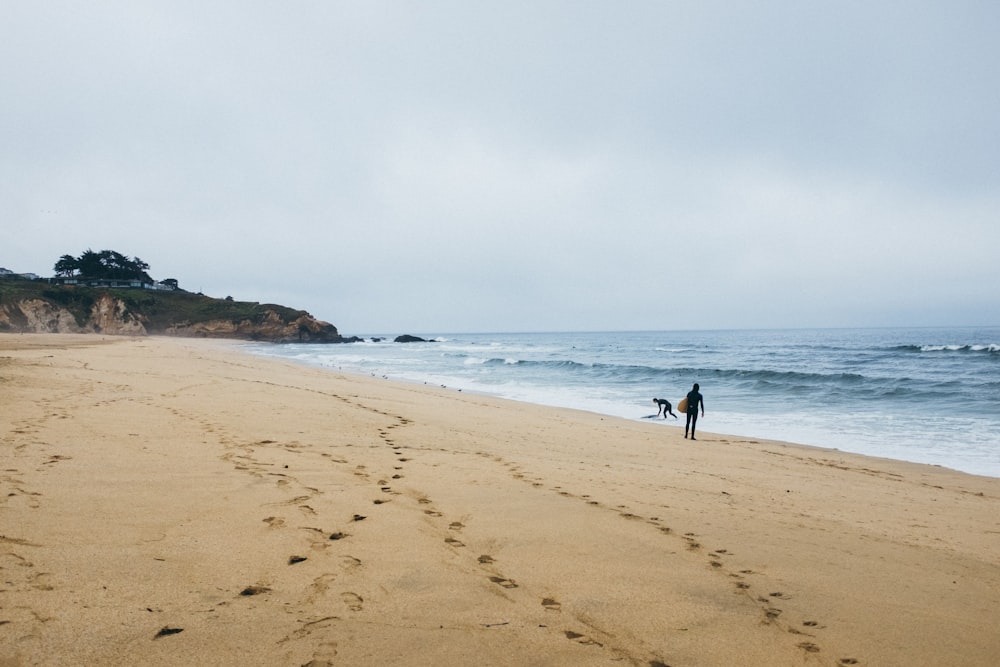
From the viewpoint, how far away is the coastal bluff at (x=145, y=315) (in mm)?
60906

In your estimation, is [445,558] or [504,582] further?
[445,558]

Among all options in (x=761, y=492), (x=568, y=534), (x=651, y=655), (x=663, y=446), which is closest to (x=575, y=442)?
(x=663, y=446)

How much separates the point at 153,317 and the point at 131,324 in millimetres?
4752

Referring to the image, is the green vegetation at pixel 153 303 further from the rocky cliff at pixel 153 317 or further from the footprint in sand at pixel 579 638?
the footprint in sand at pixel 579 638

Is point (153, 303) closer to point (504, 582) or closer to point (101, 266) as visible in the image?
point (101, 266)

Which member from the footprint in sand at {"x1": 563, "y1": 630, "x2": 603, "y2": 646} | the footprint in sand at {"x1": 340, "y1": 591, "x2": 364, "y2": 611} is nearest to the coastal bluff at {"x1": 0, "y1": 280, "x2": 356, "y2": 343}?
the footprint in sand at {"x1": 340, "y1": 591, "x2": 364, "y2": 611}

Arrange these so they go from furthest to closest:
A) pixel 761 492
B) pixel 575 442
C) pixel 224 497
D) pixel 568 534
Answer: pixel 575 442
pixel 761 492
pixel 224 497
pixel 568 534

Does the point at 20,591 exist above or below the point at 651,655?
above

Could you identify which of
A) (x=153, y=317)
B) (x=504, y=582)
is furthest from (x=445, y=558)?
(x=153, y=317)

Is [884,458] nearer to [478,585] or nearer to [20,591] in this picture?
[478,585]

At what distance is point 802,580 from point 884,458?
378 inches

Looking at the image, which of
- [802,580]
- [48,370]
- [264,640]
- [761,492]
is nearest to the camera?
[264,640]

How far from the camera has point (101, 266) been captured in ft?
287

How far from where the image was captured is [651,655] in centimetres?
276
